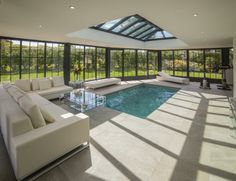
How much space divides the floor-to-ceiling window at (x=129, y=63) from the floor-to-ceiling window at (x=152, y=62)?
1714 millimetres

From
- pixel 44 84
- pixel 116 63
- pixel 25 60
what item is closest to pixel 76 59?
pixel 25 60

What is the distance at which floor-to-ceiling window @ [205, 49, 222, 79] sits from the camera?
11438mm

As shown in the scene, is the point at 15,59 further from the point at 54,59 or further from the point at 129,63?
the point at 129,63

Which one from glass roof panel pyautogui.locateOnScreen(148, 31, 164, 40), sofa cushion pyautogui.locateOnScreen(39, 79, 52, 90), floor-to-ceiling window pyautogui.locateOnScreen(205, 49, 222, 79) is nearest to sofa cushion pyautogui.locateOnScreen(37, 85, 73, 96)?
sofa cushion pyautogui.locateOnScreen(39, 79, 52, 90)

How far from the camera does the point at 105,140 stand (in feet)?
A: 10.8

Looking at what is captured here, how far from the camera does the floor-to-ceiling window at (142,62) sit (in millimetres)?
13358

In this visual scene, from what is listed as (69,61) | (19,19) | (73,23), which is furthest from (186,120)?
(69,61)

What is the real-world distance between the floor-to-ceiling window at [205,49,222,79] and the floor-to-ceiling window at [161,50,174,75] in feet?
9.20

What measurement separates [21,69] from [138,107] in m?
6.17

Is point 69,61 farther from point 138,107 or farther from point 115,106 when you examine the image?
point 138,107

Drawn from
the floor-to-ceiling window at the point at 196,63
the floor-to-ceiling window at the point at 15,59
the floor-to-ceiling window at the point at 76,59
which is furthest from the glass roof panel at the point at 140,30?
the floor-to-ceiling window at the point at 15,59

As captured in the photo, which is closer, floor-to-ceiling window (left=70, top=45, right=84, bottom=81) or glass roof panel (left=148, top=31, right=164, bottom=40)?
floor-to-ceiling window (left=70, top=45, right=84, bottom=81)

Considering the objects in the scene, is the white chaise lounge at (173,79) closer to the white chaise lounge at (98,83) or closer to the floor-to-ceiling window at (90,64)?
the white chaise lounge at (98,83)

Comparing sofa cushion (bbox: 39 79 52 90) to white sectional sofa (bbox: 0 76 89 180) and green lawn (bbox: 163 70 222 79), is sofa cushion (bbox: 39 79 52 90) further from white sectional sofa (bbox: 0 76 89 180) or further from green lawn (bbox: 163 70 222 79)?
green lawn (bbox: 163 70 222 79)
